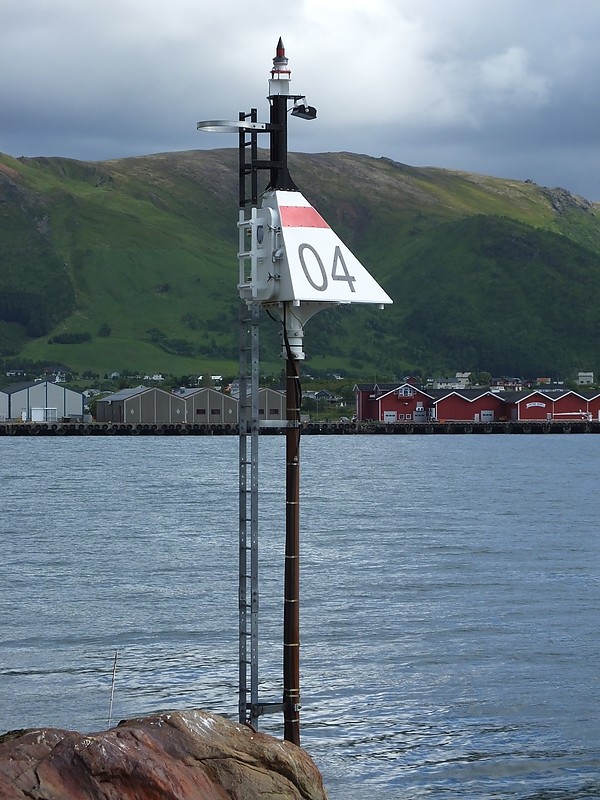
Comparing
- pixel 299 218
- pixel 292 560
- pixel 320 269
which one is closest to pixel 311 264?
pixel 320 269

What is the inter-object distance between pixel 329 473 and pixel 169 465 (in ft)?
64.4

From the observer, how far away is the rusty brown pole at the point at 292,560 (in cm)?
1633

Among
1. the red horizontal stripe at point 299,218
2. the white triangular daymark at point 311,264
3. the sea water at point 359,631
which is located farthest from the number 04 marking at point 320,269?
the sea water at point 359,631

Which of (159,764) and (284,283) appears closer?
(159,764)

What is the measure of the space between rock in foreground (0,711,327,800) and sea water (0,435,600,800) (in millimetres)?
4941

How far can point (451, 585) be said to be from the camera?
3859cm

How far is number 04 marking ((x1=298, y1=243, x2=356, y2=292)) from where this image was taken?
52.1 ft

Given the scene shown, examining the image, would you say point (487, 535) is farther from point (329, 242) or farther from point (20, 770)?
point (20, 770)

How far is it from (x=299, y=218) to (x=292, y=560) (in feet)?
13.6

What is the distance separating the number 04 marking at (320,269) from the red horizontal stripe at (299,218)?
31 centimetres

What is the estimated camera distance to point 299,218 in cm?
1612

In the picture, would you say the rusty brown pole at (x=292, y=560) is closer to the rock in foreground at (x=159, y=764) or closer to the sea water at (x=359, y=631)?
the sea water at (x=359, y=631)

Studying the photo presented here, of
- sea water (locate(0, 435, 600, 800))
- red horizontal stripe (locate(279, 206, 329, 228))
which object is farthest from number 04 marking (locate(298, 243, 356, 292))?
sea water (locate(0, 435, 600, 800))

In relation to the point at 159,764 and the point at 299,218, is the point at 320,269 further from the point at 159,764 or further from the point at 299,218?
the point at 159,764
